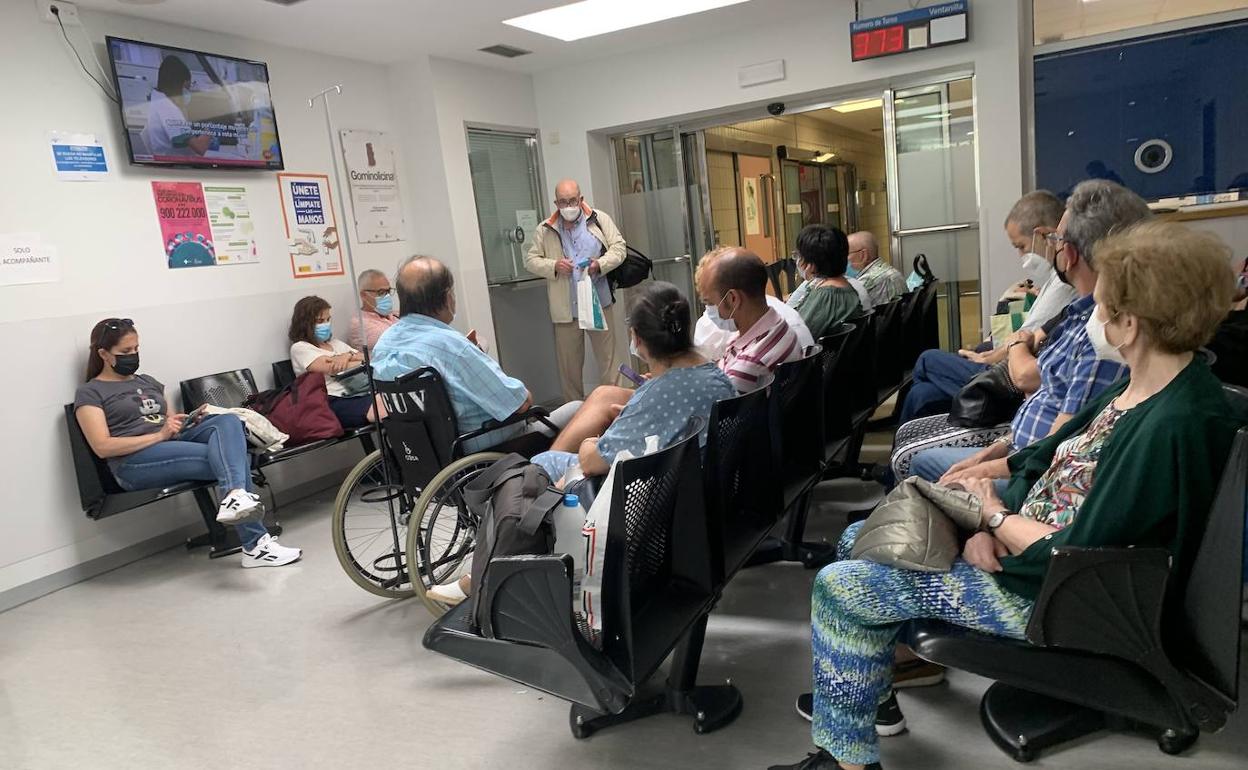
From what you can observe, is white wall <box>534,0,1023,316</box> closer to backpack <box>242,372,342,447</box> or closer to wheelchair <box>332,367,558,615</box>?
backpack <box>242,372,342,447</box>

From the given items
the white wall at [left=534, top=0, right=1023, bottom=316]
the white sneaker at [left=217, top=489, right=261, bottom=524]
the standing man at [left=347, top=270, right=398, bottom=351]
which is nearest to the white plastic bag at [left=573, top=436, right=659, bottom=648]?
the white sneaker at [left=217, top=489, right=261, bottom=524]

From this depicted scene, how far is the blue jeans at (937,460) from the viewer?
7.72 feet

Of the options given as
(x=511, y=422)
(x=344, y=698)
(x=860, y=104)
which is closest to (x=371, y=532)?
(x=511, y=422)

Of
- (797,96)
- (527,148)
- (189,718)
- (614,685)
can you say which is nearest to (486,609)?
(614,685)

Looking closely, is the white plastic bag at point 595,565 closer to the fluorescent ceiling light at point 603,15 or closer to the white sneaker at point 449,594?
the white sneaker at point 449,594

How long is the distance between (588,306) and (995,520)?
458 cm

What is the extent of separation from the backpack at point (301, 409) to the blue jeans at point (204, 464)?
0.42 metres

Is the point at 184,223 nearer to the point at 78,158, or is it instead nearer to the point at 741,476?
the point at 78,158

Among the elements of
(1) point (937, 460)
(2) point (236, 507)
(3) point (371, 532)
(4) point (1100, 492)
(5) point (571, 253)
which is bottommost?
(3) point (371, 532)

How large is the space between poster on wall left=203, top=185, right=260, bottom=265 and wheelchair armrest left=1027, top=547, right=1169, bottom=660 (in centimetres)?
451

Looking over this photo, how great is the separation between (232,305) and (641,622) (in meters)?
3.78

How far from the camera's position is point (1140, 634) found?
1.35m

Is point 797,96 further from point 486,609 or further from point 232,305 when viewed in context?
point 486,609

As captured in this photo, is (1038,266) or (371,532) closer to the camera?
(1038,266)
